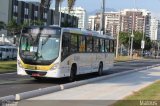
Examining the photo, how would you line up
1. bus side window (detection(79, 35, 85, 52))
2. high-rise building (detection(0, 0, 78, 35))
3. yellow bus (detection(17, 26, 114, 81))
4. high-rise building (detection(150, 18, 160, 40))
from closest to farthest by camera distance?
1. yellow bus (detection(17, 26, 114, 81))
2. bus side window (detection(79, 35, 85, 52))
3. high-rise building (detection(0, 0, 78, 35))
4. high-rise building (detection(150, 18, 160, 40))

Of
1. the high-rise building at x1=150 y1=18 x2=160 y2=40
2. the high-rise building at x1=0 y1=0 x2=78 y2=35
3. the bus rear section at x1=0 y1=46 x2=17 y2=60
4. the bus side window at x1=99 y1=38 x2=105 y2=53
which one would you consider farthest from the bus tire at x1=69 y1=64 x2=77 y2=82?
the high-rise building at x1=150 y1=18 x2=160 y2=40

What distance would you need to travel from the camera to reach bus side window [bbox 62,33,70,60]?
22688 mm

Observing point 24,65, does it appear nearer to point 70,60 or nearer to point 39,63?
point 39,63

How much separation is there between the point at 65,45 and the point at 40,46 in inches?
51.4

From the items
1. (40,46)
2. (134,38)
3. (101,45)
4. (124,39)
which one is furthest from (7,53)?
(134,38)

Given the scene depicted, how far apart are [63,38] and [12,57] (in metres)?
36.0

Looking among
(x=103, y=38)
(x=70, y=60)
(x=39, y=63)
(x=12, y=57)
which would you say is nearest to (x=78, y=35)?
(x=70, y=60)

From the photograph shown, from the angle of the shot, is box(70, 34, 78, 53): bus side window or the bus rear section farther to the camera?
the bus rear section

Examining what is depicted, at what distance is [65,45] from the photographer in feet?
75.2

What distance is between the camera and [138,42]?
112438 millimetres

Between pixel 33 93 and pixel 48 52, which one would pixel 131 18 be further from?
pixel 33 93

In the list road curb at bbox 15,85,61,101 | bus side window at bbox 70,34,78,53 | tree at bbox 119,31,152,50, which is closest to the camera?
road curb at bbox 15,85,61,101

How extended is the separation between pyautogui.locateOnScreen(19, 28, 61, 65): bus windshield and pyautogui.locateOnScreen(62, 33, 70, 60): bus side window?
0.35m

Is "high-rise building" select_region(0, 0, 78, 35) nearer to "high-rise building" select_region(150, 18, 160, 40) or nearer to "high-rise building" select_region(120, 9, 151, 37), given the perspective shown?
"high-rise building" select_region(120, 9, 151, 37)
